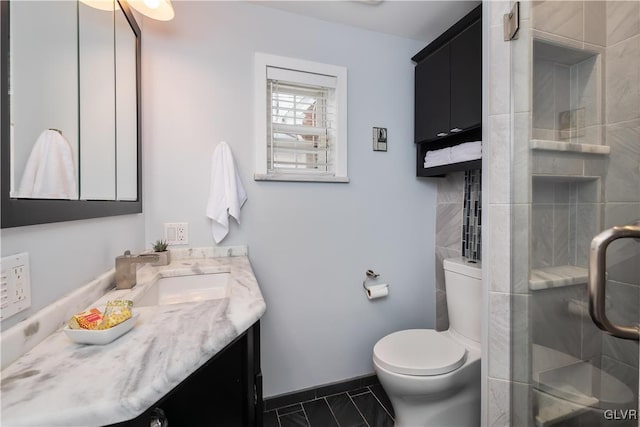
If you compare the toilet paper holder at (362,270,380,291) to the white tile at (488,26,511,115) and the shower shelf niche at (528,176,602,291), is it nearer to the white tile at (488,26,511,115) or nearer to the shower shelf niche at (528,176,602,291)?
the shower shelf niche at (528,176,602,291)

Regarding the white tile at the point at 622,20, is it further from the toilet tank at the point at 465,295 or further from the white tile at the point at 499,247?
the toilet tank at the point at 465,295

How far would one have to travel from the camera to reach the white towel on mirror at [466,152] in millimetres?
1486

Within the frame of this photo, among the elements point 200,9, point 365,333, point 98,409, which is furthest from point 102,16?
point 365,333

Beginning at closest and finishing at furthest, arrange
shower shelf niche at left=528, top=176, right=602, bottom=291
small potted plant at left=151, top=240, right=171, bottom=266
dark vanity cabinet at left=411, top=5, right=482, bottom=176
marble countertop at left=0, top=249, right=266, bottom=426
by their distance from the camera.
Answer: marble countertop at left=0, top=249, right=266, bottom=426
shower shelf niche at left=528, top=176, right=602, bottom=291
small potted plant at left=151, top=240, right=171, bottom=266
dark vanity cabinet at left=411, top=5, right=482, bottom=176

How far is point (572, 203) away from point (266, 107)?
1.53 meters

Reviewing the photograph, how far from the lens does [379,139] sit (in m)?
1.84

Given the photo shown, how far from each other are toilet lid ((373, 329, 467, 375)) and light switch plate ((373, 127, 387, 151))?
1193 mm

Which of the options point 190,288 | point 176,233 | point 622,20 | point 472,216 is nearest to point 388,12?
point 622,20

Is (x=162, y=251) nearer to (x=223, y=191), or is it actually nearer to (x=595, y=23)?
(x=223, y=191)

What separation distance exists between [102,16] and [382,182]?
1.61 metres

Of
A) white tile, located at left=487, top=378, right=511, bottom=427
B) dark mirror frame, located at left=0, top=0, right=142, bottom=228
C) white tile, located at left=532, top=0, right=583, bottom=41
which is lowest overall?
white tile, located at left=487, top=378, right=511, bottom=427

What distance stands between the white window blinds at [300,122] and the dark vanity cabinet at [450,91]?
0.62m

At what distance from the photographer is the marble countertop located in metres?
0.42

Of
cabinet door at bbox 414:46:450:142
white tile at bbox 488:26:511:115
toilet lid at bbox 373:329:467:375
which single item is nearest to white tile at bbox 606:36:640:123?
white tile at bbox 488:26:511:115
